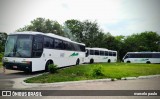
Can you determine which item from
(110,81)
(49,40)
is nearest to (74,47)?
(49,40)

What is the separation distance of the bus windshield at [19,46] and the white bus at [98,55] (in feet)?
62.1

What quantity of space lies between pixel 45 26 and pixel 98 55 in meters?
25.2

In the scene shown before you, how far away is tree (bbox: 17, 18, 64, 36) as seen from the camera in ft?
178

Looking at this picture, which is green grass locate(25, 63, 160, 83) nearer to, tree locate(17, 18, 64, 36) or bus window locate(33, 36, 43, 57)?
bus window locate(33, 36, 43, 57)

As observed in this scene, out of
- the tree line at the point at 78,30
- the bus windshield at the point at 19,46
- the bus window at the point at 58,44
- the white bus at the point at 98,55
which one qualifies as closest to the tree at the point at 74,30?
the tree line at the point at 78,30

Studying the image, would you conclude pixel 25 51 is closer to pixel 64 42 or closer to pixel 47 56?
pixel 47 56

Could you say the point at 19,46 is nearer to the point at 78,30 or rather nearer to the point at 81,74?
the point at 81,74

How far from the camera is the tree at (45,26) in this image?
2140 inches

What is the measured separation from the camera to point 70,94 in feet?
26.4

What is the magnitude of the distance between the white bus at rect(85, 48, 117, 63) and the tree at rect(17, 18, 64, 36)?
1956 centimetres

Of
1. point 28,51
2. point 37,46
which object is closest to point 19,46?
point 28,51

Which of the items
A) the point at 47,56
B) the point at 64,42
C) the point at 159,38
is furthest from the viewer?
the point at 159,38

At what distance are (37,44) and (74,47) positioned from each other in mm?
9533

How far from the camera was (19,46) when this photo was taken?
14.1 meters
